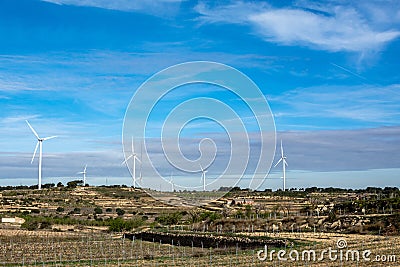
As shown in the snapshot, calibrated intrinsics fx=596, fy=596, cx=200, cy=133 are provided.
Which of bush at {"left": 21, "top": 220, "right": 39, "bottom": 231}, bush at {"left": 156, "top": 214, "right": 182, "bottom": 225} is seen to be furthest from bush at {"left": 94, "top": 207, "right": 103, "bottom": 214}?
bush at {"left": 21, "top": 220, "right": 39, "bottom": 231}

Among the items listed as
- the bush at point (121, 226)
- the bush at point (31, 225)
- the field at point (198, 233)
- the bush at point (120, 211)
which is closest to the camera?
the field at point (198, 233)

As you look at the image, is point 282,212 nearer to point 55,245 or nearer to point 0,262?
point 55,245

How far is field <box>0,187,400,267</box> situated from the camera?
115ft

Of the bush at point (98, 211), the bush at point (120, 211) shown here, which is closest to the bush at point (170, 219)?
the bush at point (120, 211)

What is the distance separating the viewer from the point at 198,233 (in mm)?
56000

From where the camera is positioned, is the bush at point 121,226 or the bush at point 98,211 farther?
the bush at point 98,211

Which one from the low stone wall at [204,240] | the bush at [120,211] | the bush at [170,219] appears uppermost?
the bush at [120,211]

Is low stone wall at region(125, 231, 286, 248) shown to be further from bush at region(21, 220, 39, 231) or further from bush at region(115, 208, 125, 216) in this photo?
bush at region(115, 208, 125, 216)

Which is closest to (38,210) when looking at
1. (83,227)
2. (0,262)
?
(83,227)

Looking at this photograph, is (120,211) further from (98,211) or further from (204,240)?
(204,240)

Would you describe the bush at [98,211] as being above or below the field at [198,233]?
above

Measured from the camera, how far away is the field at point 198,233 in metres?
35.1

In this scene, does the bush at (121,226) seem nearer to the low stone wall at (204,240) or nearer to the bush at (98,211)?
the low stone wall at (204,240)

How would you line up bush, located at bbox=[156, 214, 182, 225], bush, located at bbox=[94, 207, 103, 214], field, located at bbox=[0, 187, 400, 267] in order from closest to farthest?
field, located at bbox=[0, 187, 400, 267] → bush, located at bbox=[156, 214, 182, 225] → bush, located at bbox=[94, 207, 103, 214]
